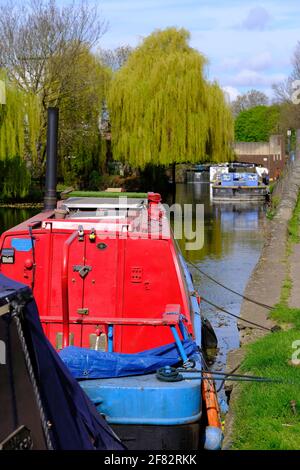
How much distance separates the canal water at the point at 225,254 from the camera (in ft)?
47.8

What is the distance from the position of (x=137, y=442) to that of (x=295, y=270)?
9.58 m

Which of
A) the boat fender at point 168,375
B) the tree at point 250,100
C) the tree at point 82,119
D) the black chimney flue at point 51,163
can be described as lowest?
the boat fender at point 168,375

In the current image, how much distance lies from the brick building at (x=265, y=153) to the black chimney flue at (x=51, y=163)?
5990cm

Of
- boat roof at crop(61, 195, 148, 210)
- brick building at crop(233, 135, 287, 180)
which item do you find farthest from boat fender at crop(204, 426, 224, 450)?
brick building at crop(233, 135, 287, 180)

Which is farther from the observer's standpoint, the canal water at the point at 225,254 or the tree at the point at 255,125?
the tree at the point at 255,125

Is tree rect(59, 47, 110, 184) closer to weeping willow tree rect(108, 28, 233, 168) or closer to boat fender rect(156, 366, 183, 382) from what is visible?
weeping willow tree rect(108, 28, 233, 168)

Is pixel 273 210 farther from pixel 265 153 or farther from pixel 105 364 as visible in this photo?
pixel 265 153

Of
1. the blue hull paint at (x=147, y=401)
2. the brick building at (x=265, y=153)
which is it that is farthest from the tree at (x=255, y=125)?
the blue hull paint at (x=147, y=401)

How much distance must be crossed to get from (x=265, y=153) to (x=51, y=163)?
223 feet

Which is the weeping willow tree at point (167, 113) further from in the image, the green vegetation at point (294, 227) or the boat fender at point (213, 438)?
the boat fender at point (213, 438)

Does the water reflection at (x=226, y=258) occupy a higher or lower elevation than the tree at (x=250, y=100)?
lower

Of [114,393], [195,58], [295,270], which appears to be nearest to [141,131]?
[195,58]

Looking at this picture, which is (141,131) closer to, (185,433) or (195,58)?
(195,58)

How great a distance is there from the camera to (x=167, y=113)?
137 feet
